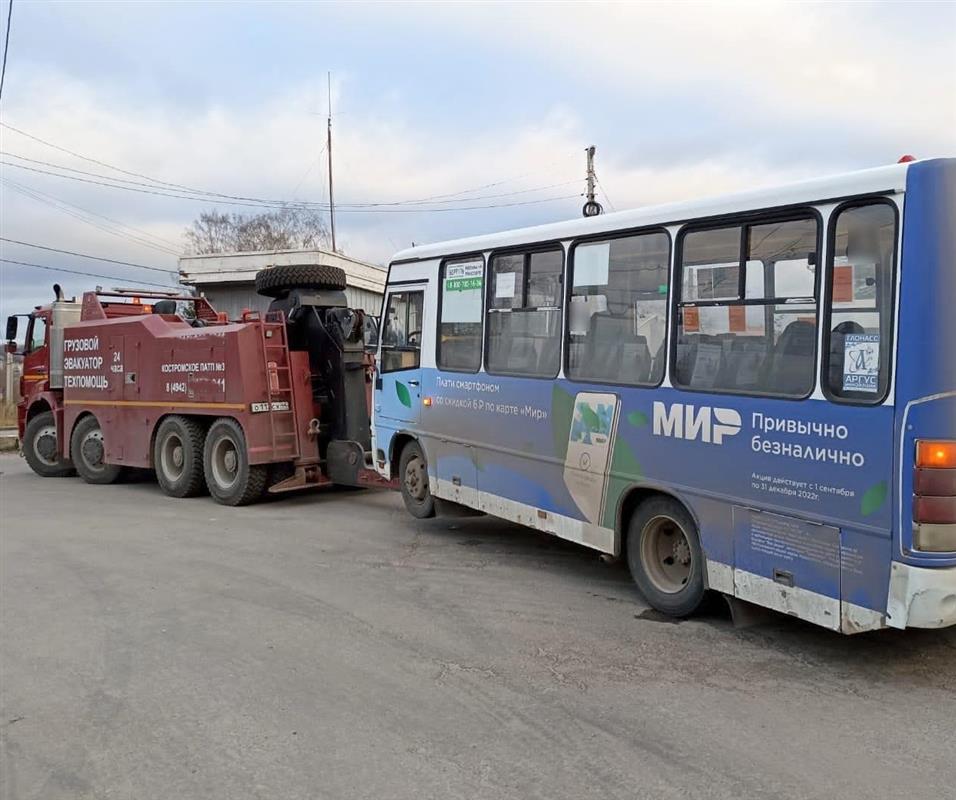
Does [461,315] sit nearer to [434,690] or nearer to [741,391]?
[741,391]

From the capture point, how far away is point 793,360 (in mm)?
4723

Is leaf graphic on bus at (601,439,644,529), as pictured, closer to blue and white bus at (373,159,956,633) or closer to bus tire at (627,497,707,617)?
blue and white bus at (373,159,956,633)

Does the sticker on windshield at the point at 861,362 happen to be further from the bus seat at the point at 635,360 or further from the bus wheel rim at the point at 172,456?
the bus wheel rim at the point at 172,456

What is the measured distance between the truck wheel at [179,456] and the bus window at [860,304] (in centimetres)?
884

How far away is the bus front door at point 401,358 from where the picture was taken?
8.32 m

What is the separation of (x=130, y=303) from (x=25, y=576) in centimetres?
723

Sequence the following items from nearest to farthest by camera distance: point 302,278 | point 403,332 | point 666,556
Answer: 1. point 666,556
2. point 403,332
3. point 302,278

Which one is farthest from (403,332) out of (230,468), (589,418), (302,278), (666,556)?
(666,556)

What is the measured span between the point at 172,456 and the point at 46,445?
160 inches

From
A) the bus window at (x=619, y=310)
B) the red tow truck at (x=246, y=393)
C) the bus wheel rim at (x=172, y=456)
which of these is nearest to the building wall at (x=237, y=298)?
the red tow truck at (x=246, y=393)

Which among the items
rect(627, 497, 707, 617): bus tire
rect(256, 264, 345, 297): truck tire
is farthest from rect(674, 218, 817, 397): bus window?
rect(256, 264, 345, 297): truck tire

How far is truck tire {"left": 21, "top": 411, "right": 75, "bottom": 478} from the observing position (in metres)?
14.3

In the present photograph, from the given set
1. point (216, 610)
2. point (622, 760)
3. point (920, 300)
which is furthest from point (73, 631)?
point (920, 300)

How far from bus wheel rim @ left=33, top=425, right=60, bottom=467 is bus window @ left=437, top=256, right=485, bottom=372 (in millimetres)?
9453
